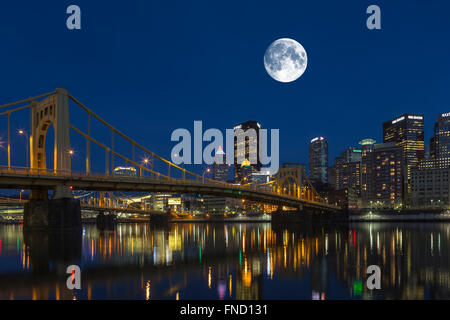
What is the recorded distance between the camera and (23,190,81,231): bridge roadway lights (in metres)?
47.8

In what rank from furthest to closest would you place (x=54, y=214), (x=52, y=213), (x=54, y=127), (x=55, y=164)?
(x=54, y=127)
(x=55, y=164)
(x=52, y=213)
(x=54, y=214)

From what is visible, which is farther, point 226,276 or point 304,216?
point 304,216

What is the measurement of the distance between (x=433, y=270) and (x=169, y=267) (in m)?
14.6

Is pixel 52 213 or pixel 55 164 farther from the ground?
pixel 55 164

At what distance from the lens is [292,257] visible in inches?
1156

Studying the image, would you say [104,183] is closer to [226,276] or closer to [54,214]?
[54,214]

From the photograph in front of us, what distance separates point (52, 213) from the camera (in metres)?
48.2

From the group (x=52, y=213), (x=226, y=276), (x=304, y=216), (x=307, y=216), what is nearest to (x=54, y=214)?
(x=52, y=213)

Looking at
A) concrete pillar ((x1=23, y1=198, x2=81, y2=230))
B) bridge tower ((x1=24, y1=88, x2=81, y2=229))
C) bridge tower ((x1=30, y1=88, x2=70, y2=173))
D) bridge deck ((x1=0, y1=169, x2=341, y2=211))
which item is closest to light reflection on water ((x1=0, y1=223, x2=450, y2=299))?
bridge deck ((x1=0, y1=169, x2=341, y2=211))

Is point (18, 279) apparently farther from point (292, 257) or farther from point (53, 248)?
point (292, 257)

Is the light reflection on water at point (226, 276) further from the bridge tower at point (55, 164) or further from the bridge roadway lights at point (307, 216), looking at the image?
the bridge roadway lights at point (307, 216)

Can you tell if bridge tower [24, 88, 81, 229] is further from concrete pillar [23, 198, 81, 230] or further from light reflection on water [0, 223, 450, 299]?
light reflection on water [0, 223, 450, 299]

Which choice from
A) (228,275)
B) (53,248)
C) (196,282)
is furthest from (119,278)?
(53,248)
